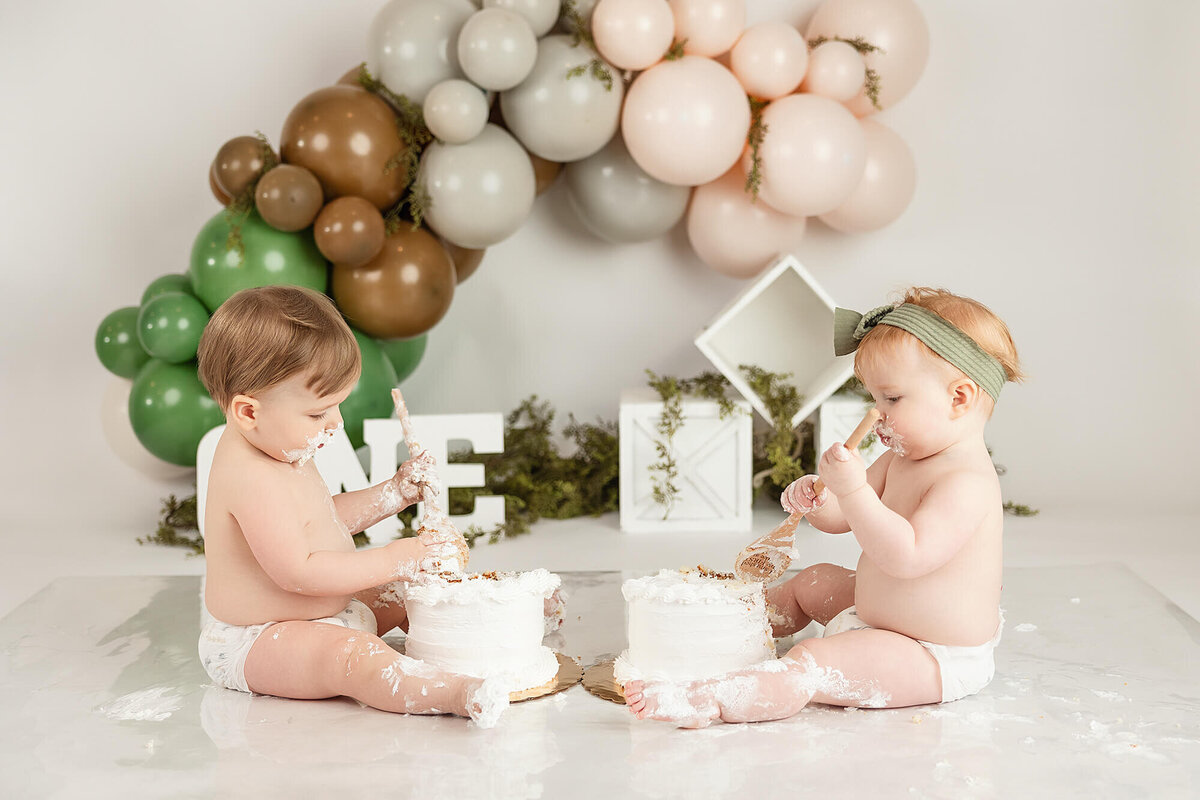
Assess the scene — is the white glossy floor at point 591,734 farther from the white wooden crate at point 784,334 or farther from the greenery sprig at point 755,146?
the greenery sprig at point 755,146

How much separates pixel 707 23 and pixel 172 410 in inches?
72.3

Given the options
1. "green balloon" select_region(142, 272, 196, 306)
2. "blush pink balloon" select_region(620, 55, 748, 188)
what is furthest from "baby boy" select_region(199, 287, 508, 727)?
"blush pink balloon" select_region(620, 55, 748, 188)

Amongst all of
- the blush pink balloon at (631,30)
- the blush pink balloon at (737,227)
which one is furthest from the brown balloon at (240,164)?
the blush pink balloon at (737,227)

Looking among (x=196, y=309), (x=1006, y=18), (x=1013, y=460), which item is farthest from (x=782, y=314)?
(x=196, y=309)

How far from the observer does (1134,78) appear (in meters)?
3.89

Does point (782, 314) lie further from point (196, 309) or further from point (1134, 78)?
point (196, 309)

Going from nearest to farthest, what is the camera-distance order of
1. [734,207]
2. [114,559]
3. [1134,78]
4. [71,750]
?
1. [71,750]
2. [114,559]
3. [734,207]
4. [1134,78]

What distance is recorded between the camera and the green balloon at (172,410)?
324cm

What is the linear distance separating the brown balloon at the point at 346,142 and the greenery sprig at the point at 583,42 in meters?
0.53

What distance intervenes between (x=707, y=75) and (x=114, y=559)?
2088 millimetres

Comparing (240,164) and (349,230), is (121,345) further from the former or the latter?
(349,230)

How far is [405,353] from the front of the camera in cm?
371

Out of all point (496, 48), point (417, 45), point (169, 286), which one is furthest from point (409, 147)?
point (169, 286)

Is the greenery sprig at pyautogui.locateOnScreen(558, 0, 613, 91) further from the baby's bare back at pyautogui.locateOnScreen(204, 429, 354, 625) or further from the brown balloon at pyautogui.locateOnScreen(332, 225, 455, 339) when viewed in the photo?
the baby's bare back at pyautogui.locateOnScreen(204, 429, 354, 625)
